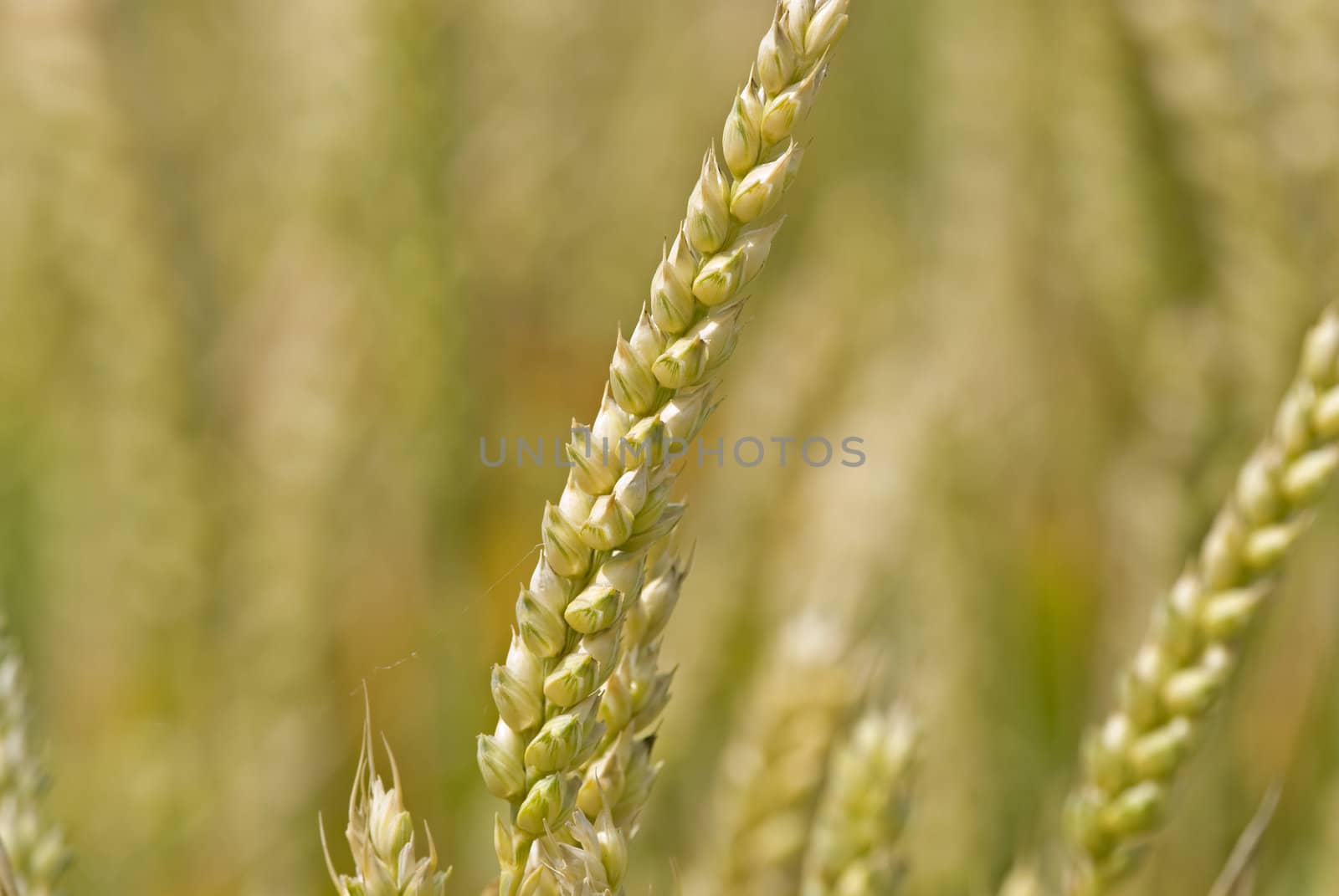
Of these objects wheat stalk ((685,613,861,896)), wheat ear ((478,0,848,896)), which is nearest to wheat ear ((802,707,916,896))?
wheat stalk ((685,613,861,896))

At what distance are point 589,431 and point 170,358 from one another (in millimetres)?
829

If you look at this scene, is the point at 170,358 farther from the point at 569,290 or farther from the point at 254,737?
the point at 569,290

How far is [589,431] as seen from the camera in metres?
0.40

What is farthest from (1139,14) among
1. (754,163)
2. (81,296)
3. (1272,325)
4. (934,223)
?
(81,296)

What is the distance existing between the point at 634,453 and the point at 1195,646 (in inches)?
12.5

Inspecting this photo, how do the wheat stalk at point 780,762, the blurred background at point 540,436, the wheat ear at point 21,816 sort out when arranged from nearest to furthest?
the wheat ear at point 21,816 → the wheat stalk at point 780,762 → the blurred background at point 540,436

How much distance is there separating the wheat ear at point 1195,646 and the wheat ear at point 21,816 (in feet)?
1.40

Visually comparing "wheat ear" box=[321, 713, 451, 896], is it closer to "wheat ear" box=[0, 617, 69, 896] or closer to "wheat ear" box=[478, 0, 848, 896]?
"wheat ear" box=[478, 0, 848, 896]

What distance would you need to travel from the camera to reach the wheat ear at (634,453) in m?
0.36

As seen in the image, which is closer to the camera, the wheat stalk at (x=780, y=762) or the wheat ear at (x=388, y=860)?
the wheat ear at (x=388, y=860)

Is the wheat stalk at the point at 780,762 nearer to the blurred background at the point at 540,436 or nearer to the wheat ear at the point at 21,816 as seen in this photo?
the blurred background at the point at 540,436

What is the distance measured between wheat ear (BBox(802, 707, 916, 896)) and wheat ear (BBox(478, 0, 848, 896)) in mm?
222

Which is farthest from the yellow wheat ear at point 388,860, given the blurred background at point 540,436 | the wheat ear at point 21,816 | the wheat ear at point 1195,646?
the blurred background at point 540,436

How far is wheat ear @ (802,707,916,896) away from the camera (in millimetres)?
590
